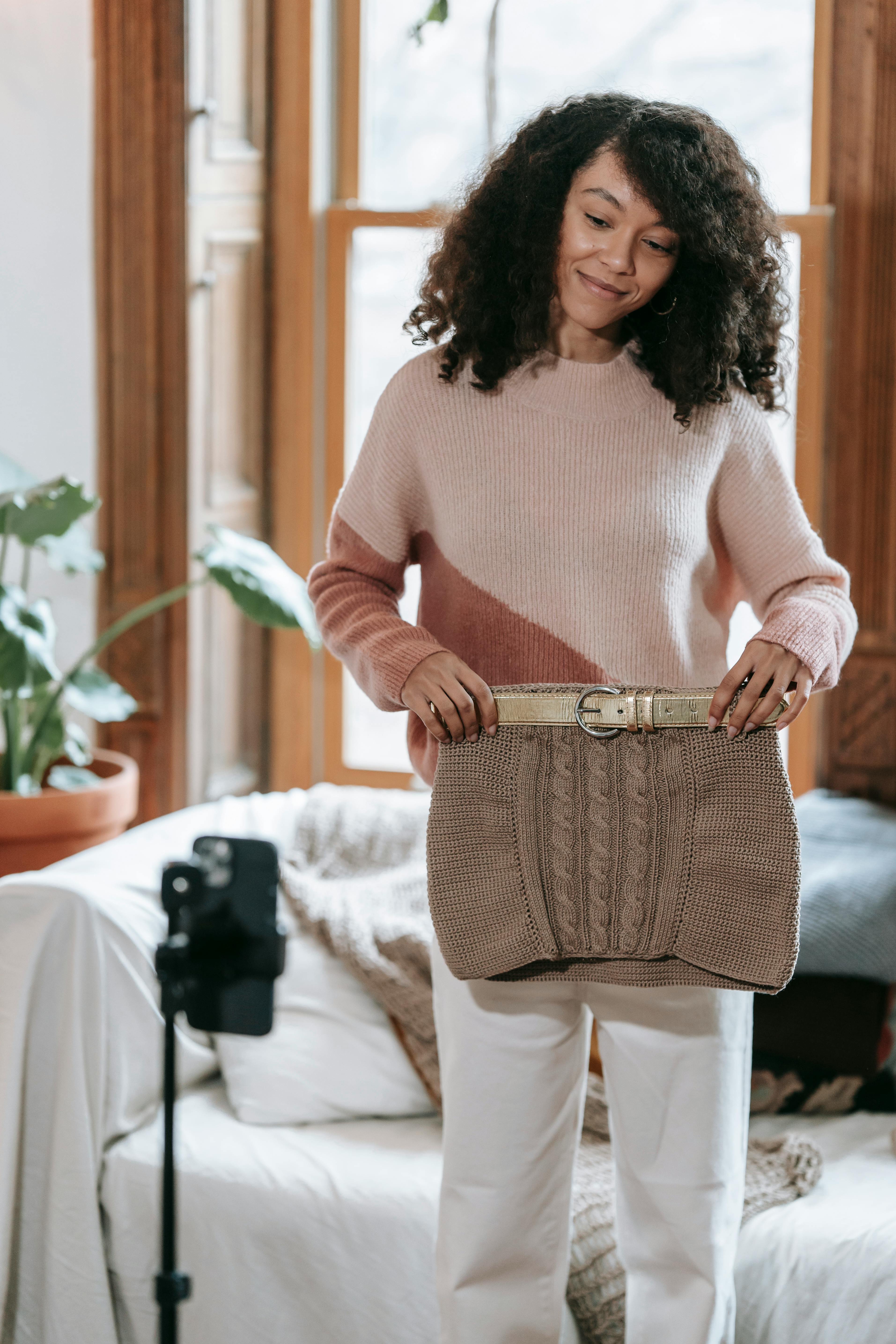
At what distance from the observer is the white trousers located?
1.31 meters

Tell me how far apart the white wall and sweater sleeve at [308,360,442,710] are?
1158 millimetres

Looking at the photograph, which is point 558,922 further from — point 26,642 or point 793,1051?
point 26,642

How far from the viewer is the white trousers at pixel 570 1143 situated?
1.31 m

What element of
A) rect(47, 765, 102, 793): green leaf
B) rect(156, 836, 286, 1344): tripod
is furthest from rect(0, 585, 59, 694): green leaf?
rect(156, 836, 286, 1344): tripod

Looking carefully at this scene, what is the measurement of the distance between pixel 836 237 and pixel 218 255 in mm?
1148

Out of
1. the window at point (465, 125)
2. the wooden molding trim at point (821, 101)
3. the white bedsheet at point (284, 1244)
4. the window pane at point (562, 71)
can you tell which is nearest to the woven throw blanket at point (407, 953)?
the white bedsheet at point (284, 1244)

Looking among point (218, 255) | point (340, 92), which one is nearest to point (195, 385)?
point (218, 255)

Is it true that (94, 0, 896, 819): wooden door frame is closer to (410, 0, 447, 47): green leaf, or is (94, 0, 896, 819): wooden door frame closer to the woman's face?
(410, 0, 447, 47): green leaf

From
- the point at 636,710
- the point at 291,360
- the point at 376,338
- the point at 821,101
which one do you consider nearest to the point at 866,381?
the point at 821,101

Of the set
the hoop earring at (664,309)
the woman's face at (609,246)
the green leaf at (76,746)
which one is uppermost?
the woman's face at (609,246)

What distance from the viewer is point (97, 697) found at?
2.27 meters

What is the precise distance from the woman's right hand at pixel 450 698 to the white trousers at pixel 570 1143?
250mm

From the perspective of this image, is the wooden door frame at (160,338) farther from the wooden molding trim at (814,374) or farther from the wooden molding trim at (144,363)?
the wooden molding trim at (814,374)

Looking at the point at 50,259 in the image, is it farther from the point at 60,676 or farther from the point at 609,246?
the point at 609,246
